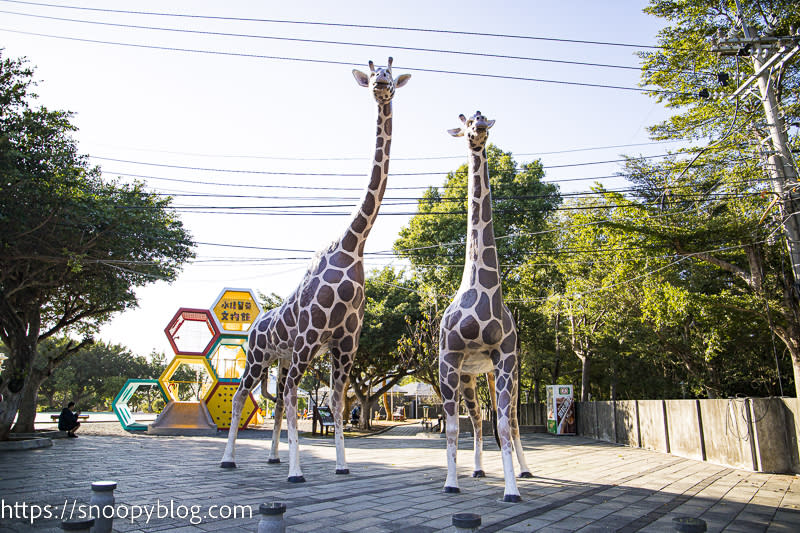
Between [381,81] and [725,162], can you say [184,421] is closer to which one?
[381,81]

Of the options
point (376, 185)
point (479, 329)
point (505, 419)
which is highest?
point (376, 185)

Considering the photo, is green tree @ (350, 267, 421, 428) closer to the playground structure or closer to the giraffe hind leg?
the playground structure

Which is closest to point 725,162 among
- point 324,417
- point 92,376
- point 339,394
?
point 339,394

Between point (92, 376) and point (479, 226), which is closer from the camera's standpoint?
point (479, 226)

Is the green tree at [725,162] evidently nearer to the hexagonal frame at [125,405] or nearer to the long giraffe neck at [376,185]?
the long giraffe neck at [376,185]

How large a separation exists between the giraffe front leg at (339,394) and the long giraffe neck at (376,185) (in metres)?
1.86

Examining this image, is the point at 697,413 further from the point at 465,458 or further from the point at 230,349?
the point at 230,349

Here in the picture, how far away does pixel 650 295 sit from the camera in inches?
636

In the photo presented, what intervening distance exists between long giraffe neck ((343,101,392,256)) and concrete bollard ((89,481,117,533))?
511 centimetres

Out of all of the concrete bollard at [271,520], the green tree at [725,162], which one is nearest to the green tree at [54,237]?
the concrete bollard at [271,520]

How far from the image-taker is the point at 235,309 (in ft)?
71.6

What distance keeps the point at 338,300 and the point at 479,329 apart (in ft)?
7.87

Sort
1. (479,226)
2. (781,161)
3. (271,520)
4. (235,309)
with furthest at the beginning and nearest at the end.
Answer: (235,309) < (781,161) < (479,226) < (271,520)

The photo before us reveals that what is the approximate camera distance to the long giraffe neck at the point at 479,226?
25.0 ft
